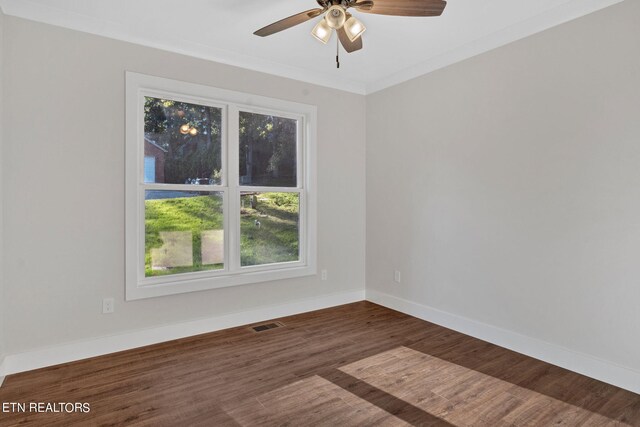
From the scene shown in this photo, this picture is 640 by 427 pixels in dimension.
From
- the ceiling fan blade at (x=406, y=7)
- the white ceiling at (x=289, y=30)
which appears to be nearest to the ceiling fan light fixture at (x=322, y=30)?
the ceiling fan blade at (x=406, y=7)

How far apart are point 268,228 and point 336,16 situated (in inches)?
91.4

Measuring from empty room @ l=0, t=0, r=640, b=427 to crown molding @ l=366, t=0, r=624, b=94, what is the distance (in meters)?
0.02

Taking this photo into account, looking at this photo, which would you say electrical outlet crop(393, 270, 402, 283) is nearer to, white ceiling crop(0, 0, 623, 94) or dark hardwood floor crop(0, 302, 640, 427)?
dark hardwood floor crop(0, 302, 640, 427)

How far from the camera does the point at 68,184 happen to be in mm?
2842

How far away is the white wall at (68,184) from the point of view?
2.67 meters

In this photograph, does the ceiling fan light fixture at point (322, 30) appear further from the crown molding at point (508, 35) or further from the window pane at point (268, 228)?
the window pane at point (268, 228)

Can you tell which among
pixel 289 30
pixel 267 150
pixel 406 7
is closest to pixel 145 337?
pixel 267 150

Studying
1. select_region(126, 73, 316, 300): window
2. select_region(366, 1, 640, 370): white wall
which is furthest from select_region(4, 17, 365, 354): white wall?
select_region(366, 1, 640, 370): white wall

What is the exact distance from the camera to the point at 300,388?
2.47 meters

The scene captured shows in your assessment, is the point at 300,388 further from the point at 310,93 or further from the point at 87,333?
the point at 310,93

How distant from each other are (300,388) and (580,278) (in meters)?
2.16

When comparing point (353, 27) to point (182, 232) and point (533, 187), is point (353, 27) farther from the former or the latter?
point (182, 232)

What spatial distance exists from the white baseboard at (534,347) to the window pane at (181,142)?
2.53 m

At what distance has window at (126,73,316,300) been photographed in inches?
126
